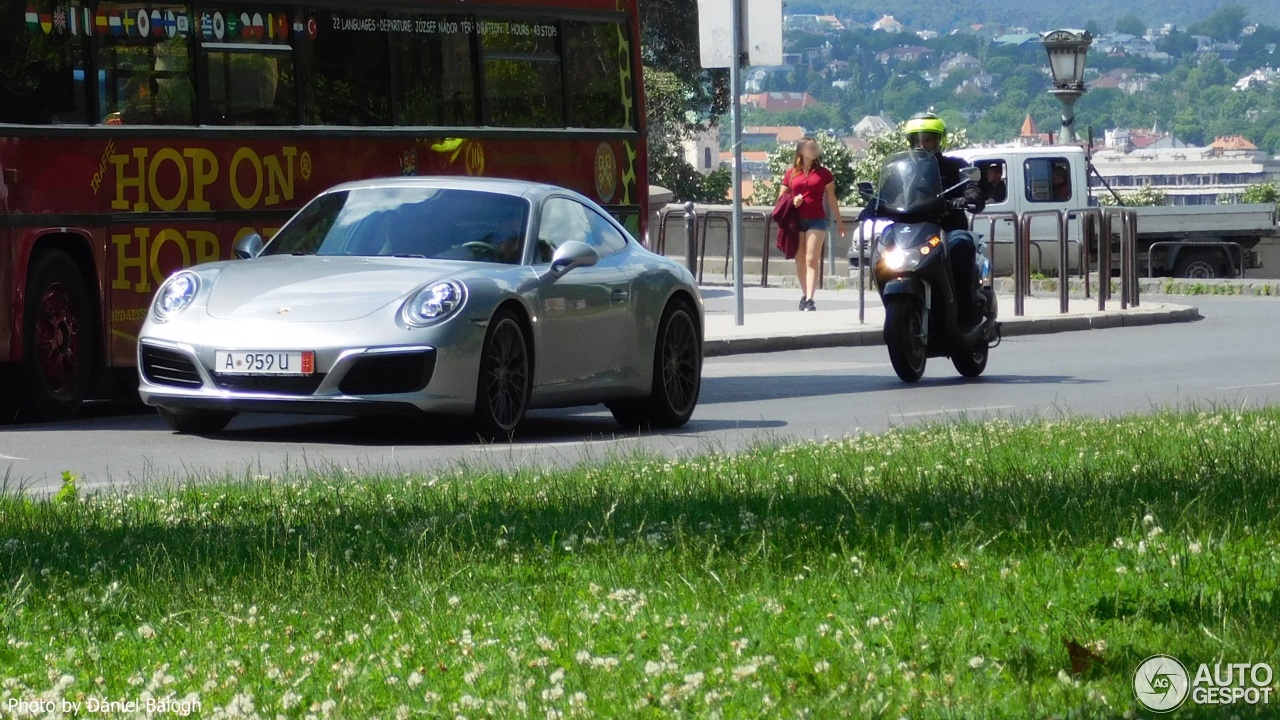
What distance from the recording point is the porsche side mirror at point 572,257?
12383mm

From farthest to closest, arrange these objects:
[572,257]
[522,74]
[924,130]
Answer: [522,74], [924,130], [572,257]

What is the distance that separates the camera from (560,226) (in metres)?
13.0

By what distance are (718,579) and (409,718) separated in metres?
1.59

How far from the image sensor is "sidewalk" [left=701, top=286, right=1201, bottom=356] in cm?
2066

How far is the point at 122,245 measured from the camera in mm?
14258

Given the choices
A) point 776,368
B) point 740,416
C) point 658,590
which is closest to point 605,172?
point 776,368

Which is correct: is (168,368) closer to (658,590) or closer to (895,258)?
(895,258)

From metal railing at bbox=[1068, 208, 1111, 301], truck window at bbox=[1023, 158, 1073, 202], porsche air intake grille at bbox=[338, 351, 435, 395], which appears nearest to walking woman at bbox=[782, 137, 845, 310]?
metal railing at bbox=[1068, 208, 1111, 301]

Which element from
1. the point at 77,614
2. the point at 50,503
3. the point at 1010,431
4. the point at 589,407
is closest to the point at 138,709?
the point at 77,614

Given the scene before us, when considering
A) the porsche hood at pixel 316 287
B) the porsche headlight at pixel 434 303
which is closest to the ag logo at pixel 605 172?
the porsche hood at pixel 316 287

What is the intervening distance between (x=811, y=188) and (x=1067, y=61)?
10.0m

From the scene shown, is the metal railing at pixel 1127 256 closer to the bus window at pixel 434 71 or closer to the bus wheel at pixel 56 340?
the bus window at pixel 434 71

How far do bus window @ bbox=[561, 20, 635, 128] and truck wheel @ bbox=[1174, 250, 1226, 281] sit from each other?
18.7 m

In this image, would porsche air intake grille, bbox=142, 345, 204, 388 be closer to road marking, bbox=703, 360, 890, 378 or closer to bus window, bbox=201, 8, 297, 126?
bus window, bbox=201, 8, 297, 126
